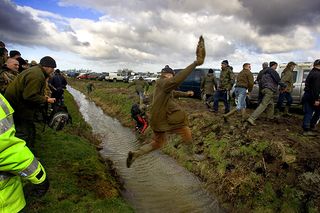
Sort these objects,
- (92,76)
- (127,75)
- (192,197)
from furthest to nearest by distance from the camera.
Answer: (92,76)
(127,75)
(192,197)

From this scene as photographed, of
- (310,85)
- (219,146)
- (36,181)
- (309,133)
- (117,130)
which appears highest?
(310,85)

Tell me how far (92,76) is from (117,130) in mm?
46203

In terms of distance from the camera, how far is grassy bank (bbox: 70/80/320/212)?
699 centimetres

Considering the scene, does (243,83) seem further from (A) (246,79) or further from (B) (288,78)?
(B) (288,78)

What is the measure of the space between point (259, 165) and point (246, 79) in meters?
3.65

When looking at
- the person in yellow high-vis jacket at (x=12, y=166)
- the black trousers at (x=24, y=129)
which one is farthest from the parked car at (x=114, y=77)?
the person in yellow high-vis jacket at (x=12, y=166)

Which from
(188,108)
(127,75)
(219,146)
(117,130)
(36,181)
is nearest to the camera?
(36,181)

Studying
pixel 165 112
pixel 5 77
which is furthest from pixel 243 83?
pixel 5 77

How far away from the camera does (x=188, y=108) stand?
16.0m

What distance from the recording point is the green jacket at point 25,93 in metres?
5.14

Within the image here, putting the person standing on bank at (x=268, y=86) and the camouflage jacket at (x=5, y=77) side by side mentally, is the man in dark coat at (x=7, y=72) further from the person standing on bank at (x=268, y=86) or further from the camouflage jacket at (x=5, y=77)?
the person standing on bank at (x=268, y=86)

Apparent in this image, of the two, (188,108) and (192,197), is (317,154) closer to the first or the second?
(192,197)

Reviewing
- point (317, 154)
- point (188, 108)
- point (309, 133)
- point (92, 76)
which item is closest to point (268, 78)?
point (309, 133)

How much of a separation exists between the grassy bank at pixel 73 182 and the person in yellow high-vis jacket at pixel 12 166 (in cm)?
204
